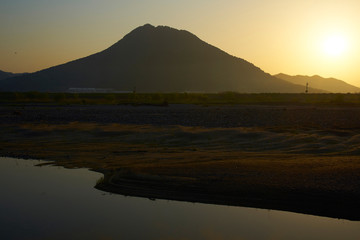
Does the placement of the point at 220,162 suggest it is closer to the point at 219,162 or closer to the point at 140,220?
the point at 219,162

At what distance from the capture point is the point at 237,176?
12.7 m

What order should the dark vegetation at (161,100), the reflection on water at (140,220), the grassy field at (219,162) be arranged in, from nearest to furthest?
the reflection on water at (140,220), the grassy field at (219,162), the dark vegetation at (161,100)

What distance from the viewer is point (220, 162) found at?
14664mm

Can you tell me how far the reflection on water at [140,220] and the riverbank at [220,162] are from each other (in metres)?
0.39

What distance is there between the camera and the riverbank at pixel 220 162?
36.9 ft

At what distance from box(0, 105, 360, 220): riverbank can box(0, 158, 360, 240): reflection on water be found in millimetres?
393

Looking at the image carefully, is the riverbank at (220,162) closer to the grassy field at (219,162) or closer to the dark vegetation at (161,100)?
the grassy field at (219,162)

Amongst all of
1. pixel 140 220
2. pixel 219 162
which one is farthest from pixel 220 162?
pixel 140 220

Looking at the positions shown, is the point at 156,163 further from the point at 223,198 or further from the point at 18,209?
the point at 18,209

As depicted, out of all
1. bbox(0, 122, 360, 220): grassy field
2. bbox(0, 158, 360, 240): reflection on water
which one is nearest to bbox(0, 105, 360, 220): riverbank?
bbox(0, 122, 360, 220): grassy field

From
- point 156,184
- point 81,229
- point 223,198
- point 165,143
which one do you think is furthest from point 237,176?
point 165,143

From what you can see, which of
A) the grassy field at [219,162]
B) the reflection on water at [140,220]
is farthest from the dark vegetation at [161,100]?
the reflection on water at [140,220]

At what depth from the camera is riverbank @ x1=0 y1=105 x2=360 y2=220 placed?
36.9ft

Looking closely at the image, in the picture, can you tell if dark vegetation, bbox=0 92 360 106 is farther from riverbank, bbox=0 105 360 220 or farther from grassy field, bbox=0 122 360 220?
grassy field, bbox=0 122 360 220
